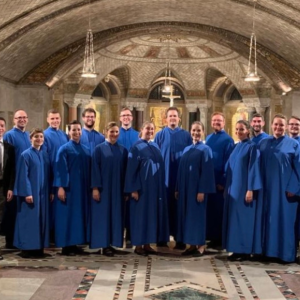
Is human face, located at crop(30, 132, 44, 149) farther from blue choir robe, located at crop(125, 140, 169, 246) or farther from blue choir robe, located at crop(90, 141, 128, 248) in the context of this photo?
blue choir robe, located at crop(125, 140, 169, 246)

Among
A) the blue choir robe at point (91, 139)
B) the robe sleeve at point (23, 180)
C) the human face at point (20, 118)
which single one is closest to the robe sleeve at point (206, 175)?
the blue choir robe at point (91, 139)

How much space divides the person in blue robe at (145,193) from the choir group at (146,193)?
13 millimetres

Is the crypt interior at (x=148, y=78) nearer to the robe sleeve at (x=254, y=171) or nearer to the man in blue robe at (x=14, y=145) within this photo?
the man in blue robe at (x=14, y=145)

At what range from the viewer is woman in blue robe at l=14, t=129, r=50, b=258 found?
22.4 ft

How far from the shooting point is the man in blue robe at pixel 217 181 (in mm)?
7691

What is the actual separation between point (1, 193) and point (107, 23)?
8.93 meters

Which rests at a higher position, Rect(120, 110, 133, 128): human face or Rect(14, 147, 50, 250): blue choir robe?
Rect(120, 110, 133, 128): human face

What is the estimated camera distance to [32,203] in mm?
6848

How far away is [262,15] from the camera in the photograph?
12953 millimetres

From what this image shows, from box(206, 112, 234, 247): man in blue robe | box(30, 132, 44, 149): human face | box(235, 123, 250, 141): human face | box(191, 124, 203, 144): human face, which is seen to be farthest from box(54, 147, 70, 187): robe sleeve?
box(235, 123, 250, 141): human face

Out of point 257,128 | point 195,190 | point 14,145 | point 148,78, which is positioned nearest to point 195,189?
point 195,190

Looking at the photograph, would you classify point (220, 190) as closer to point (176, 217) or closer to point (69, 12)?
point (176, 217)

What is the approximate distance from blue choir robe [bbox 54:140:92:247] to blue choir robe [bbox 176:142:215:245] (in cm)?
123

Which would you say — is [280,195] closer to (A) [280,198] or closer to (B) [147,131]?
(A) [280,198]
